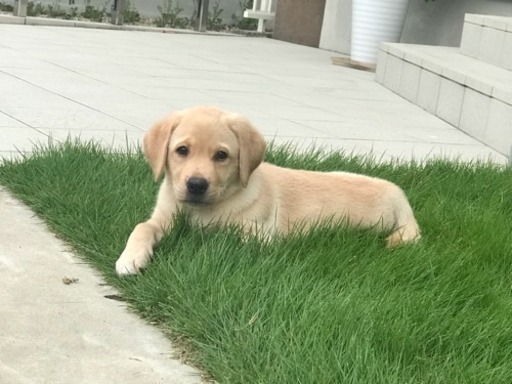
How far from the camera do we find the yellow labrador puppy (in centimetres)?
364

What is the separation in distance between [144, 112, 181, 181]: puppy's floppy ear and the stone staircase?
12.0 feet

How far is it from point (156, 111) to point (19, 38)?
4.29 m

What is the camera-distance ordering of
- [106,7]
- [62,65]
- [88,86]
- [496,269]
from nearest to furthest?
[496,269], [88,86], [62,65], [106,7]

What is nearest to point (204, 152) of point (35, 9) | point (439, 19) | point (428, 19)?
point (439, 19)

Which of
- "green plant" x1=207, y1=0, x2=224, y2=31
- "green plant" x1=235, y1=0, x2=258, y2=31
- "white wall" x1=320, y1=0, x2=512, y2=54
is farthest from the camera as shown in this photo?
"green plant" x1=235, y1=0, x2=258, y2=31

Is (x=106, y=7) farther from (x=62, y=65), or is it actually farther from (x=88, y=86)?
(x=88, y=86)

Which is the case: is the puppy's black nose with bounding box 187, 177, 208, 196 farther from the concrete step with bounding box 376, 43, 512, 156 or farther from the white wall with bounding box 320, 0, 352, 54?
the white wall with bounding box 320, 0, 352, 54

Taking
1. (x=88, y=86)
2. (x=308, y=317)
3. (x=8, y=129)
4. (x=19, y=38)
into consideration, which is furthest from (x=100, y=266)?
(x=19, y=38)

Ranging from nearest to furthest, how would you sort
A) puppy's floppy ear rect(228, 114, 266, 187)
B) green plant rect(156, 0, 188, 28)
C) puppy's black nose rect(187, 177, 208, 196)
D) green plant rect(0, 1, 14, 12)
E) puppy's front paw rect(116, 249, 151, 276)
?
puppy's front paw rect(116, 249, 151, 276), puppy's black nose rect(187, 177, 208, 196), puppy's floppy ear rect(228, 114, 266, 187), green plant rect(0, 1, 14, 12), green plant rect(156, 0, 188, 28)

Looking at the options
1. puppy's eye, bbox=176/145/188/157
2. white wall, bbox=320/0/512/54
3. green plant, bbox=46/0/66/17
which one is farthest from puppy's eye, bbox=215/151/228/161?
green plant, bbox=46/0/66/17

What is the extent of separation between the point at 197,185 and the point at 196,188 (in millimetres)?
17

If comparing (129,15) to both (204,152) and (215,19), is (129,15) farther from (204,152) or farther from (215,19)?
(204,152)

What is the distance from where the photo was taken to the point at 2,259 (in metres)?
3.59

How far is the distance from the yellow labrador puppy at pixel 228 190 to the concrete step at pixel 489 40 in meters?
5.24
